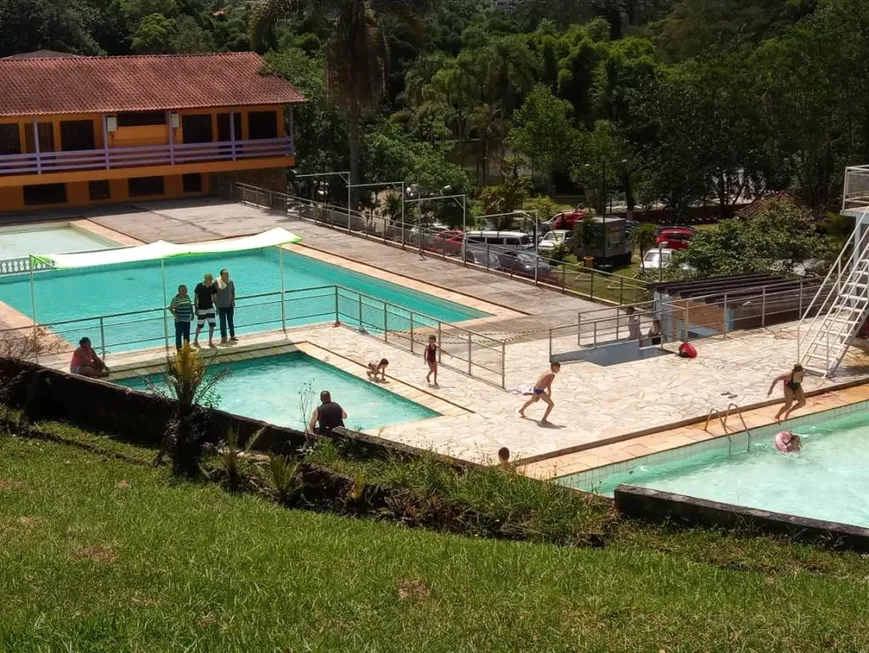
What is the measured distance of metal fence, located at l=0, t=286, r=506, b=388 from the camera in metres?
22.5

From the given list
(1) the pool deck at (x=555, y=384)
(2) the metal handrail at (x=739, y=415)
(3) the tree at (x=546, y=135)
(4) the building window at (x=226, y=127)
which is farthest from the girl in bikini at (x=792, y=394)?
(3) the tree at (x=546, y=135)

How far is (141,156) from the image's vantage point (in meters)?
41.9

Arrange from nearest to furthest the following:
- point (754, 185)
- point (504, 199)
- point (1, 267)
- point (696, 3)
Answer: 1. point (1, 267)
2. point (504, 199)
3. point (754, 185)
4. point (696, 3)

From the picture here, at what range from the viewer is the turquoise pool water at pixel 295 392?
67.1 ft

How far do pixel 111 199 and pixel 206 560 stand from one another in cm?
3379

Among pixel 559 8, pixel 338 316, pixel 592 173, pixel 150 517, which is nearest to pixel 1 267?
pixel 338 316

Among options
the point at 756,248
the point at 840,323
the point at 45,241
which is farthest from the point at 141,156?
the point at 840,323

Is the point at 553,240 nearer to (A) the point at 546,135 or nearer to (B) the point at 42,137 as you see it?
(A) the point at 546,135

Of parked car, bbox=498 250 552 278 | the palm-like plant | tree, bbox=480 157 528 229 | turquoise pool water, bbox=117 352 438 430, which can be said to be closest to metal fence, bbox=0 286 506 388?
turquoise pool water, bbox=117 352 438 430

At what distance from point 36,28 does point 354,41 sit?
1722 inches

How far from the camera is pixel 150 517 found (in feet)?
41.9

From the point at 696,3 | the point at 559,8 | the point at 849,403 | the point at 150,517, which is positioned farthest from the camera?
the point at 559,8

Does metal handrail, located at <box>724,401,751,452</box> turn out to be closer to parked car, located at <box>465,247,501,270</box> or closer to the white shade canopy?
the white shade canopy

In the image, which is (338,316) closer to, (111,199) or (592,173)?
(111,199)
